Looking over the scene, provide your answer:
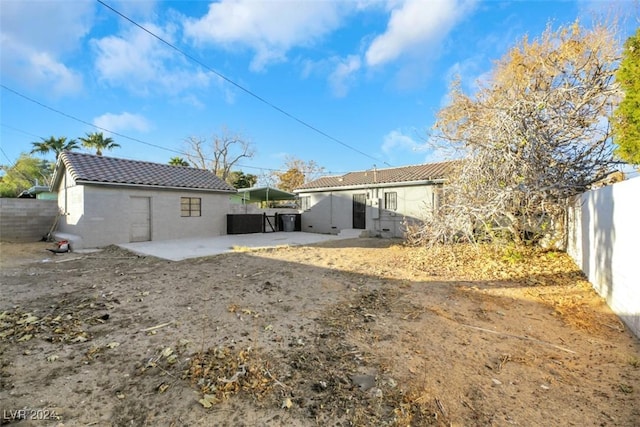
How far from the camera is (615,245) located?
429cm

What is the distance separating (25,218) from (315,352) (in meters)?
16.2

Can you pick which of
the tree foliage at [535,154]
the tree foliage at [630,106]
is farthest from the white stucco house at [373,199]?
the tree foliage at [630,106]

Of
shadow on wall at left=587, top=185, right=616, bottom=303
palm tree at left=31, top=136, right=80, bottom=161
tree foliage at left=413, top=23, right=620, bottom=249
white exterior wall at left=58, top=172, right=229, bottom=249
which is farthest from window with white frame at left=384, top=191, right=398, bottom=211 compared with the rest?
palm tree at left=31, top=136, right=80, bottom=161

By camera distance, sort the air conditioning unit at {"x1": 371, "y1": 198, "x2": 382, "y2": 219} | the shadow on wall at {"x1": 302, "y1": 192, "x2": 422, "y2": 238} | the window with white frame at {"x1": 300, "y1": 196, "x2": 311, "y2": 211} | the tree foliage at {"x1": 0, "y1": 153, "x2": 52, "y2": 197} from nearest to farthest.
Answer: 1. the shadow on wall at {"x1": 302, "y1": 192, "x2": 422, "y2": 238}
2. the air conditioning unit at {"x1": 371, "y1": 198, "x2": 382, "y2": 219}
3. the window with white frame at {"x1": 300, "y1": 196, "x2": 311, "y2": 211}
4. the tree foliage at {"x1": 0, "y1": 153, "x2": 52, "y2": 197}

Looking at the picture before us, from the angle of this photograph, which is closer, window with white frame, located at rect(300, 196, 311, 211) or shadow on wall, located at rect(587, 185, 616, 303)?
shadow on wall, located at rect(587, 185, 616, 303)

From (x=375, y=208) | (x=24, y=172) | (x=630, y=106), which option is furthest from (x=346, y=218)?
(x=24, y=172)

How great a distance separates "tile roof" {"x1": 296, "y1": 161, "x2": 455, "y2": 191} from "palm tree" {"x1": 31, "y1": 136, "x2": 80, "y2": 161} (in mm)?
25280

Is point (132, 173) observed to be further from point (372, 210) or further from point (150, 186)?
point (372, 210)

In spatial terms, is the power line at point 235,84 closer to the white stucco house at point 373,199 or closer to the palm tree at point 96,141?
the white stucco house at point 373,199

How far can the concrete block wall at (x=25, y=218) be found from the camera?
12.2 m

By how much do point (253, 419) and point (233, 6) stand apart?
10.3m

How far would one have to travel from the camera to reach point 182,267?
748cm

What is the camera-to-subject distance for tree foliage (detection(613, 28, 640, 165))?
5.99 meters

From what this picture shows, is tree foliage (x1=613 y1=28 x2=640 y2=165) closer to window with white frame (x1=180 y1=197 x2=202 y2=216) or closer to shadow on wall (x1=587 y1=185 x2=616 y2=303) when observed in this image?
shadow on wall (x1=587 y1=185 x2=616 y2=303)
